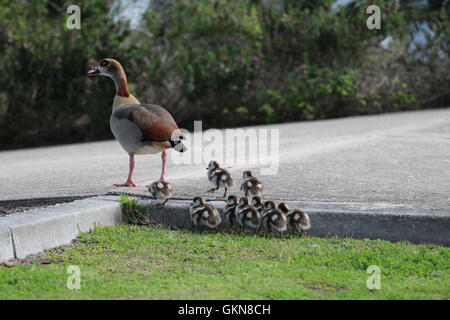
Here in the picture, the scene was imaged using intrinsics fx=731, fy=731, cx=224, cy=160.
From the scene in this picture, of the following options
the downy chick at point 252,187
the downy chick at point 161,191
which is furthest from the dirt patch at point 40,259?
the downy chick at point 252,187

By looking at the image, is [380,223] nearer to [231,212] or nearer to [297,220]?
[297,220]

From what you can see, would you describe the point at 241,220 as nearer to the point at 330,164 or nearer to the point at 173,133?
the point at 173,133

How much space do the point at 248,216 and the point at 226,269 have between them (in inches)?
37.5

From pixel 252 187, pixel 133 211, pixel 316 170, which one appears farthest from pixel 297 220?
pixel 316 170

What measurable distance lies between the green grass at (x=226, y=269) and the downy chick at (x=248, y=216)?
0.36ft

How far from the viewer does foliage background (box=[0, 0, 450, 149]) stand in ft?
46.2

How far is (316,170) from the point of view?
25.8 ft

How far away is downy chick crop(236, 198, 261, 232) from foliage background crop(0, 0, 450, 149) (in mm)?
8876

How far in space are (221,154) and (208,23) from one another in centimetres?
553

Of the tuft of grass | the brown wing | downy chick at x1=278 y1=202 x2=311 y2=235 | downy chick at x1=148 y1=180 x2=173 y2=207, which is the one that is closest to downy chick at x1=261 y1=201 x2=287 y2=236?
downy chick at x1=278 y1=202 x2=311 y2=235

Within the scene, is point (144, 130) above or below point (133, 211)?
above

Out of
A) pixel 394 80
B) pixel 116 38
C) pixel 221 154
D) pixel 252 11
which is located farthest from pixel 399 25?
pixel 221 154

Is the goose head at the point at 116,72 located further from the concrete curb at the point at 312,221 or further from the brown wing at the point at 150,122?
the concrete curb at the point at 312,221

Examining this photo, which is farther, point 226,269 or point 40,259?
point 40,259
